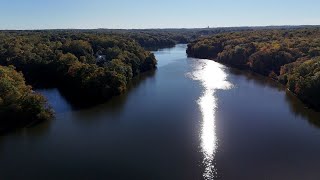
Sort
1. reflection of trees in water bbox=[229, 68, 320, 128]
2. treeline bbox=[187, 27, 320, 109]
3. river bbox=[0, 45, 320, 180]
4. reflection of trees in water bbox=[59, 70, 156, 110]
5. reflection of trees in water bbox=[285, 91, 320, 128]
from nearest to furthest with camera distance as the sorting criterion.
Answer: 1. river bbox=[0, 45, 320, 180]
2. reflection of trees in water bbox=[285, 91, 320, 128]
3. reflection of trees in water bbox=[229, 68, 320, 128]
4. reflection of trees in water bbox=[59, 70, 156, 110]
5. treeline bbox=[187, 27, 320, 109]

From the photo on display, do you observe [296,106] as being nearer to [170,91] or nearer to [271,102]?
[271,102]

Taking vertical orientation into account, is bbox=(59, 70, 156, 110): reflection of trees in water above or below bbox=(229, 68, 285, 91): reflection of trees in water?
above

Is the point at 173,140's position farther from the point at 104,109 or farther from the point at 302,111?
the point at 302,111

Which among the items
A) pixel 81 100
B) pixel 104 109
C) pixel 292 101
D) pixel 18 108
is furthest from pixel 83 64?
pixel 292 101

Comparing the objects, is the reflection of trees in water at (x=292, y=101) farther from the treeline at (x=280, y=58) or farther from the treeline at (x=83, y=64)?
the treeline at (x=83, y=64)

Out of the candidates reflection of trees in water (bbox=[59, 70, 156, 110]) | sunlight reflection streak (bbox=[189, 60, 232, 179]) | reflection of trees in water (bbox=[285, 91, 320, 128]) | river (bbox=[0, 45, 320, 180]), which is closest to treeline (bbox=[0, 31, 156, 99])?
reflection of trees in water (bbox=[59, 70, 156, 110])

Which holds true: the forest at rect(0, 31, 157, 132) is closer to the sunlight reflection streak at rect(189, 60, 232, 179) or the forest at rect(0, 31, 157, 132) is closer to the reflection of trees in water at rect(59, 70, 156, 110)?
the reflection of trees in water at rect(59, 70, 156, 110)

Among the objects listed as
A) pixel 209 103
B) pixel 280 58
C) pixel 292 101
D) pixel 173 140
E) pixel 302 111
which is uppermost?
pixel 280 58
